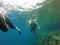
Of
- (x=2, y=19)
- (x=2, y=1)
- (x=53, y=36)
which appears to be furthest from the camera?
(x=53, y=36)

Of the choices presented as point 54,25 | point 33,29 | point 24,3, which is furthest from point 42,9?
point 54,25

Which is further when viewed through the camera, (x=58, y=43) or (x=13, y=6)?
(x=13, y=6)

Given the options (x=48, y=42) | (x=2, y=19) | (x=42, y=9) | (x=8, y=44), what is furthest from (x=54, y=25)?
(x=8, y=44)

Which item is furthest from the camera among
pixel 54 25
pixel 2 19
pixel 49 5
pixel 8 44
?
pixel 8 44

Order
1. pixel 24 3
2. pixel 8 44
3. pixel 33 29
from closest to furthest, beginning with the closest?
pixel 33 29 < pixel 24 3 < pixel 8 44

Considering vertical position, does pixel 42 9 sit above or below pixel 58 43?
above

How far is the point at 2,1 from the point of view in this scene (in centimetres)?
1408

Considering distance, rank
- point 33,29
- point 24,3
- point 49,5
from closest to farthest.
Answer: point 33,29, point 24,3, point 49,5

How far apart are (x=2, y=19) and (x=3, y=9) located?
10452mm

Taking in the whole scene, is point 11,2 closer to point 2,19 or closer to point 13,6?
point 13,6

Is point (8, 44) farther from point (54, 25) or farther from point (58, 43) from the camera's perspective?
point (58, 43)

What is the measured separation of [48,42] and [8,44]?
76966 mm

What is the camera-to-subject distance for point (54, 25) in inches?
1115

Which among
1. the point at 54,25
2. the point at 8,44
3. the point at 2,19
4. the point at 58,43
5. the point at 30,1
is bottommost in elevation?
the point at 2,19
